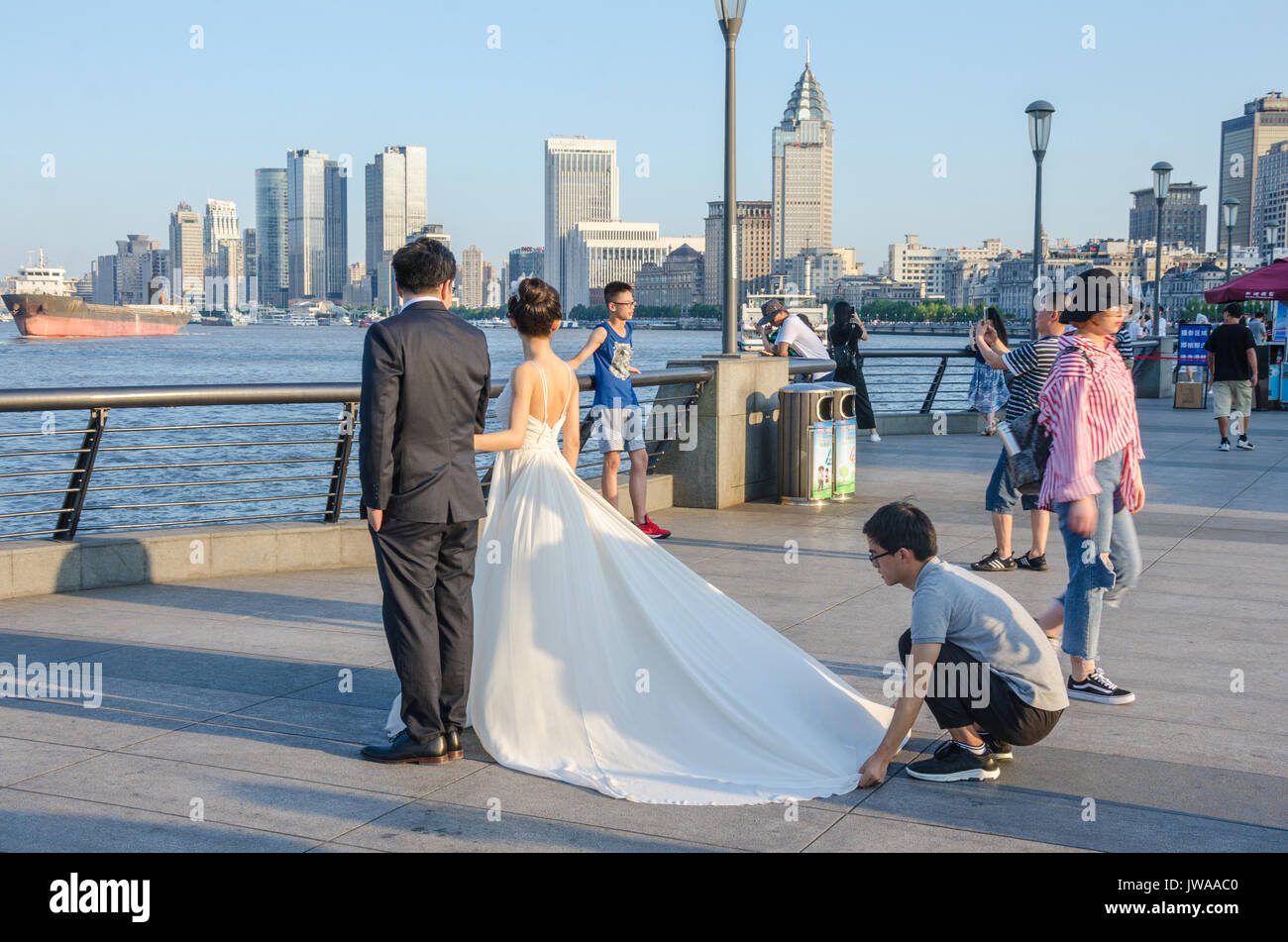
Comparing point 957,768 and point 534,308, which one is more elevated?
point 534,308

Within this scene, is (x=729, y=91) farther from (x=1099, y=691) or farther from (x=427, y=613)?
(x=427, y=613)

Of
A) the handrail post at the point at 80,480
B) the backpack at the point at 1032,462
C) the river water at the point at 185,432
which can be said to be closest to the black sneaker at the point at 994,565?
the backpack at the point at 1032,462

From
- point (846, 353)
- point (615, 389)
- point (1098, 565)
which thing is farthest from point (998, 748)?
point (846, 353)

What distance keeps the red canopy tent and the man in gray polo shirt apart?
19734 mm

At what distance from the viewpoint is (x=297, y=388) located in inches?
316

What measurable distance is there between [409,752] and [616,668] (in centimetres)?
78

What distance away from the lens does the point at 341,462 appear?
27.3 feet

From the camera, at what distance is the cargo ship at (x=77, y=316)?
4405 inches

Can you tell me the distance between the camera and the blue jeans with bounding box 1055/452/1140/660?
538 cm

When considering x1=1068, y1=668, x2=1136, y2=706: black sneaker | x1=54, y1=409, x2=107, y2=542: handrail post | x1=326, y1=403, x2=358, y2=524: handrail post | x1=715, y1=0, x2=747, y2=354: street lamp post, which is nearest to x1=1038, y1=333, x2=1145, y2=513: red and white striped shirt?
x1=1068, y1=668, x2=1136, y2=706: black sneaker

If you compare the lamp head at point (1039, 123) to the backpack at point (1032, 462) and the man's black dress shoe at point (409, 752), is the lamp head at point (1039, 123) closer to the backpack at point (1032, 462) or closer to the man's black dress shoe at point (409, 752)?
the backpack at point (1032, 462)

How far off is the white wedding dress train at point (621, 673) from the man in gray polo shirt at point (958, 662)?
299 millimetres
